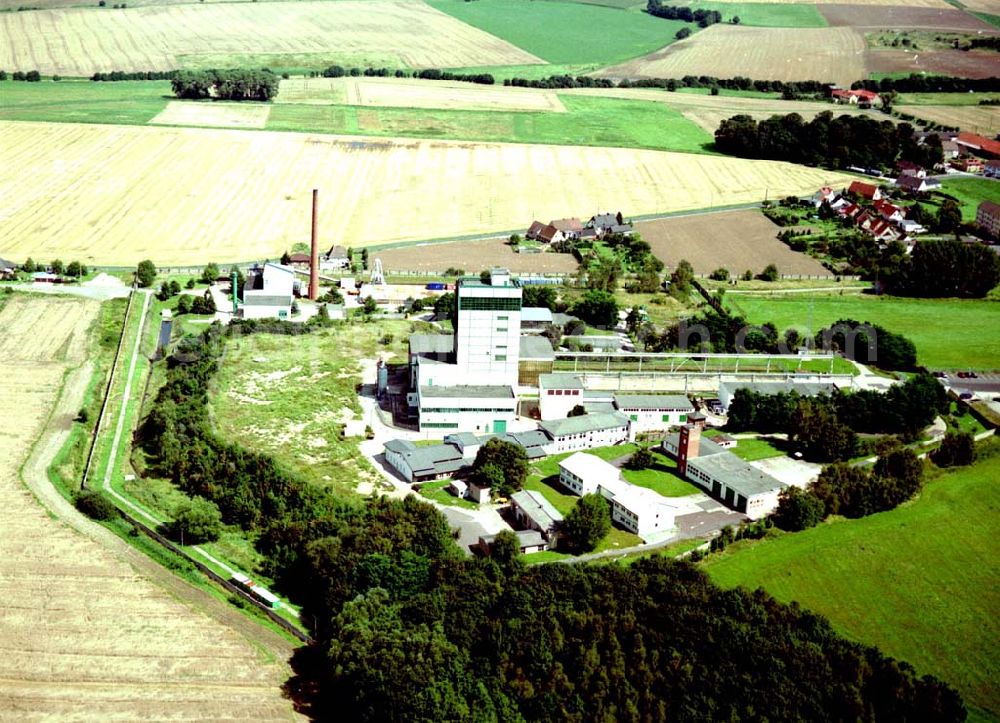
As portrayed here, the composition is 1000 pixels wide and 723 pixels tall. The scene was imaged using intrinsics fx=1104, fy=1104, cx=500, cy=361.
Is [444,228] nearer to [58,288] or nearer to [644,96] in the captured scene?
[58,288]

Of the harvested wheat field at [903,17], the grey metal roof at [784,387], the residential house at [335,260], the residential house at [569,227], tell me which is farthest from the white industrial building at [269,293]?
the harvested wheat field at [903,17]

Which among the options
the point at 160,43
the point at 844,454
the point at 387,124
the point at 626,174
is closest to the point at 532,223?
the point at 626,174

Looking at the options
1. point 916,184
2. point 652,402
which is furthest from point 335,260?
point 916,184

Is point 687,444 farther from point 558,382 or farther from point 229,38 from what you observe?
point 229,38

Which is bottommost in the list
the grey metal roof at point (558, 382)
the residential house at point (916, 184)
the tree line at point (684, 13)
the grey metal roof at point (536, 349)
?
the grey metal roof at point (558, 382)

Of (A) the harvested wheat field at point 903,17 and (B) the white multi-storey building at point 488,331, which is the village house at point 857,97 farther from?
(B) the white multi-storey building at point 488,331

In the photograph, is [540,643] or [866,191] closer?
[540,643]

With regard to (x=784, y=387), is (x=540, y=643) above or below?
below

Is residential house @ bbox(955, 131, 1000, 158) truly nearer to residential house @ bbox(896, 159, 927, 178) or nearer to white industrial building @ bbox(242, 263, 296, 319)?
residential house @ bbox(896, 159, 927, 178)
